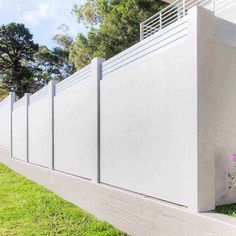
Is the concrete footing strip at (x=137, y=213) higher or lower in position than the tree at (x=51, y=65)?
lower

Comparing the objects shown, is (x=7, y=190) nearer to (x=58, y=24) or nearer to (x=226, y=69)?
(x=226, y=69)

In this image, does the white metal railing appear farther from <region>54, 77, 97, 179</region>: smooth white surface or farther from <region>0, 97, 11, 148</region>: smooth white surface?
<region>0, 97, 11, 148</region>: smooth white surface

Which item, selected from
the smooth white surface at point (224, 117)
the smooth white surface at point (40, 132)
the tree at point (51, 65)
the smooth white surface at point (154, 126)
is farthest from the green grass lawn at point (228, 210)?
the tree at point (51, 65)

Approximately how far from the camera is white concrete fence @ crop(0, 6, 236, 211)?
4168 millimetres

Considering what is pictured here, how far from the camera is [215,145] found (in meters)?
4.36

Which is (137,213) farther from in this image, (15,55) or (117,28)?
(15,55)

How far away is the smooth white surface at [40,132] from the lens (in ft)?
32.1

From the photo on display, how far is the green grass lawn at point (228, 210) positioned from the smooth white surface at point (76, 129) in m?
3.04

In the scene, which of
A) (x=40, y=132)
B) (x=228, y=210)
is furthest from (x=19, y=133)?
(x=228, y=210)

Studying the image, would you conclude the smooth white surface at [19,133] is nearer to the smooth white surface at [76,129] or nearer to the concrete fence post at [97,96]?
the smooth white surface at [76,129]

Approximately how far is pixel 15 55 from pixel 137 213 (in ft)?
95.8

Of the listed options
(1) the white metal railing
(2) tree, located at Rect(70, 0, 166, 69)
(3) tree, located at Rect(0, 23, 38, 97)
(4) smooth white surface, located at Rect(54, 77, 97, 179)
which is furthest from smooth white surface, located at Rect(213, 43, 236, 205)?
(3) tree, located at Rect(0, 23, 38, 97)

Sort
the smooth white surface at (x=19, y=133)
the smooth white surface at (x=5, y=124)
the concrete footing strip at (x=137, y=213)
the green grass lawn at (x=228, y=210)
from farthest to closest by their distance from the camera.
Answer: the smooth white surface at (x=5, y=124) < the smooth white surface at (x=19, y=133) < the green grass lawn at (x=228, y=210) < the concrete footing strip at (x=137, y=213)

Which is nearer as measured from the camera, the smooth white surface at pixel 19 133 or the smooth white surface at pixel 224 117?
the smooth white surface at pixel 224 117
